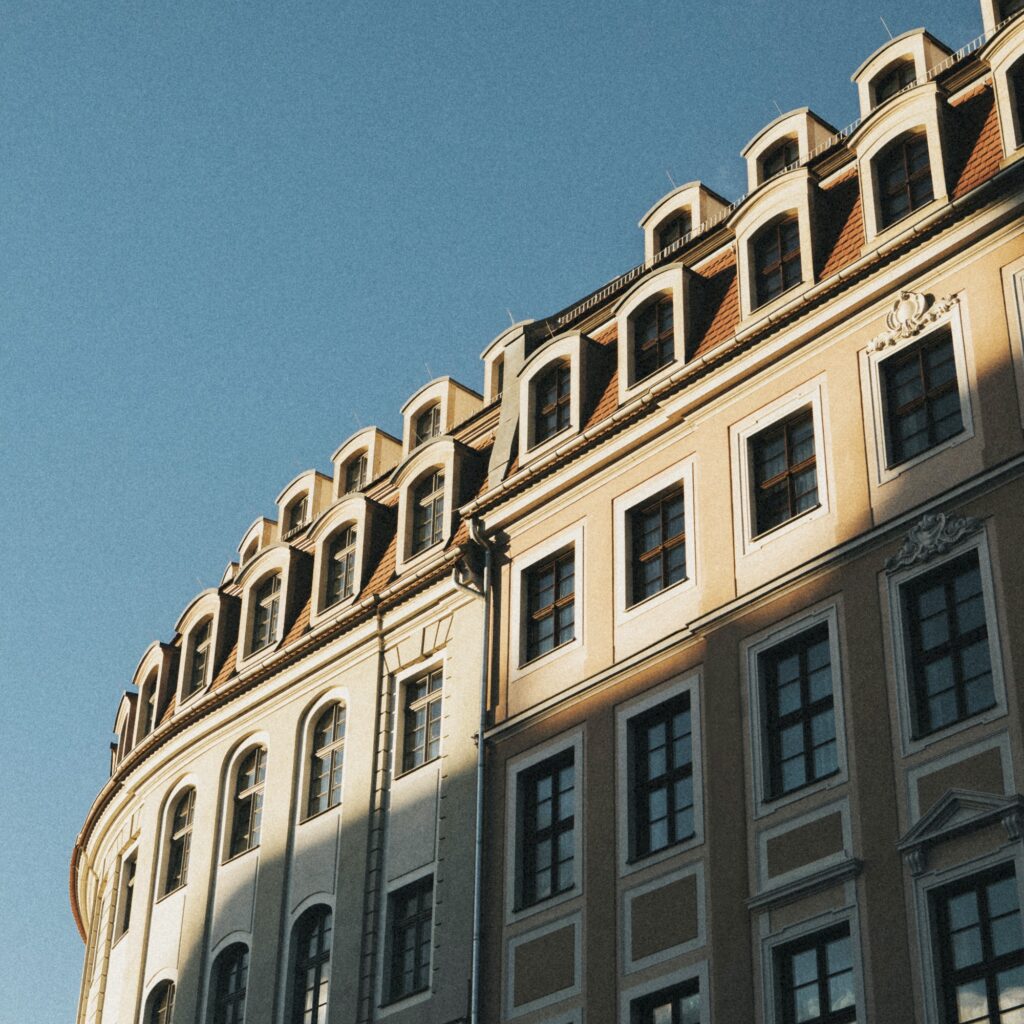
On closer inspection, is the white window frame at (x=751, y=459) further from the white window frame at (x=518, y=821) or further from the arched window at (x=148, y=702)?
the arched window at (x=148, y=702)

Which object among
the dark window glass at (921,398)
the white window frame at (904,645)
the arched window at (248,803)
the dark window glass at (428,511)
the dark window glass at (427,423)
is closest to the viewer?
the white window frame at (904,645)

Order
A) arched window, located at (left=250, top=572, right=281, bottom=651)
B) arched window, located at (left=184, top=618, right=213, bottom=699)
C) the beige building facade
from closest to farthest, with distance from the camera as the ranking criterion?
the beige building facade < arched window, located at (left=250, top=572, right=281, bottom=651) < arched window, located at (left=184, top=618, right=213, bottom=699)

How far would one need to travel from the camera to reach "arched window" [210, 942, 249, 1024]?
119ft

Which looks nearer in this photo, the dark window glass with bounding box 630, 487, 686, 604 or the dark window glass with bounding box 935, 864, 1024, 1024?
the dark window glass with bounding box 935, 864, 1024, 1024

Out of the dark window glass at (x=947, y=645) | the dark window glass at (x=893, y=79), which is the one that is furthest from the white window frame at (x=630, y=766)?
the dark window glass at (x=893, y=79)

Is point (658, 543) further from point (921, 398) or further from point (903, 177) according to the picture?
point (903, 177)

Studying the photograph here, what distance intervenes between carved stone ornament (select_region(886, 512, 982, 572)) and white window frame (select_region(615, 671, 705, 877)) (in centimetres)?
385

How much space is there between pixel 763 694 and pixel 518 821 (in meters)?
5.21

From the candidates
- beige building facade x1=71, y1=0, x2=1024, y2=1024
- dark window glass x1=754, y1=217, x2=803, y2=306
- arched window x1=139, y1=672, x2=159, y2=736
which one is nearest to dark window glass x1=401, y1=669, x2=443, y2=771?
beige building facade x1=71, y1=0, x2=1024, y2=1024

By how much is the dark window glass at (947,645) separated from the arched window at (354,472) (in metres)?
19.4

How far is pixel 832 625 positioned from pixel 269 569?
1651 centimetres

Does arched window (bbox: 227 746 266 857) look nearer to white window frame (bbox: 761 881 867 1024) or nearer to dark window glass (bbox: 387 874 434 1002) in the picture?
dark window glass (bbox: 387 874 434 1002)

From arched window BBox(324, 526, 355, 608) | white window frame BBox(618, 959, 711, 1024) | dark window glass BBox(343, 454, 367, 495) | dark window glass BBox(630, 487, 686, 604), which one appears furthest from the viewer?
dark window glass BBox(343, 454, 367, 495)

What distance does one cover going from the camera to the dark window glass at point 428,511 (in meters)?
37.1
